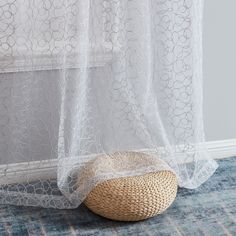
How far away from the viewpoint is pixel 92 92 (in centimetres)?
237

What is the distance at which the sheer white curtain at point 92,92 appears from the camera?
224cm

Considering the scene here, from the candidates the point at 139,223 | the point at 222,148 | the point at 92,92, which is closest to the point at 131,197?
the point at 139,223

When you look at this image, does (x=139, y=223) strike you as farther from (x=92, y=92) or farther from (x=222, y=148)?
(x=222, y=148)

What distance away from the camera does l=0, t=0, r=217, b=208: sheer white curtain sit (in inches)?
88.4

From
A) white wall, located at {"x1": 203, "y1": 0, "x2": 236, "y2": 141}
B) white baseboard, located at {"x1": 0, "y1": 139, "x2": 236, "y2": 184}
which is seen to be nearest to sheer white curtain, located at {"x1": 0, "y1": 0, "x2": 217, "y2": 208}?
white baseboard, located at {"x1": 0, "y1": 139, "x2": 236, "y2": 184}

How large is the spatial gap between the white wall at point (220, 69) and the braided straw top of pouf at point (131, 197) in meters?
0.61

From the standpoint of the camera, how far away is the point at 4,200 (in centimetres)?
244

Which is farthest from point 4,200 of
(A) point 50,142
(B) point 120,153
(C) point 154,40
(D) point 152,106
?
(C) point 154,40

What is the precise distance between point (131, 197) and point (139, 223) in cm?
15

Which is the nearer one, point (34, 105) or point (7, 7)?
point (7, 7)

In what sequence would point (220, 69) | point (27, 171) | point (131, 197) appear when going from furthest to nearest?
point (220, 69) < point (27, 171) < point (131, 197)

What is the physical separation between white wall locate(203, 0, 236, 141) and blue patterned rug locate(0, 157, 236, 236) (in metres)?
0.45

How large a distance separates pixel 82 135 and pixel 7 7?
625 mm

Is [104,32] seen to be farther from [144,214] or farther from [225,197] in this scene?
[225,197]
